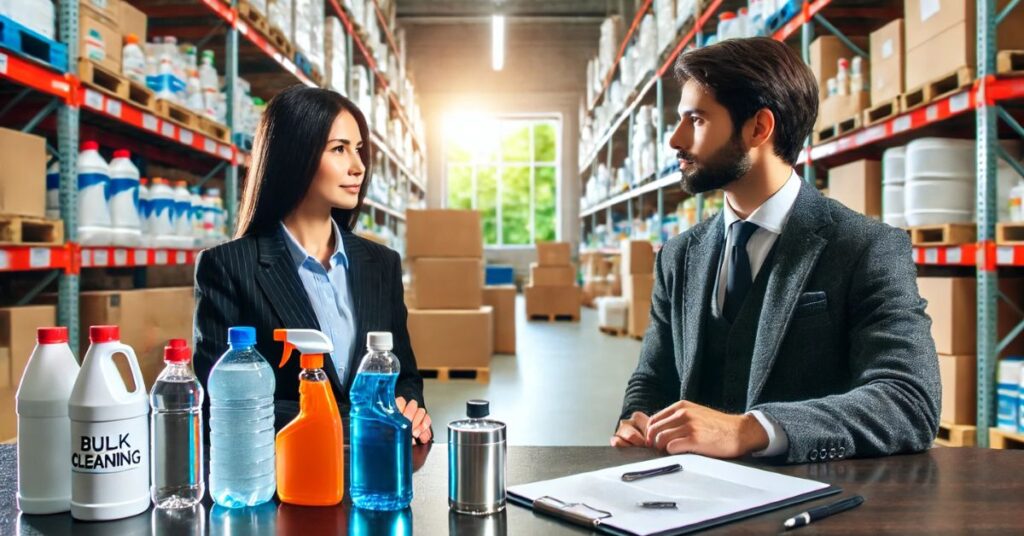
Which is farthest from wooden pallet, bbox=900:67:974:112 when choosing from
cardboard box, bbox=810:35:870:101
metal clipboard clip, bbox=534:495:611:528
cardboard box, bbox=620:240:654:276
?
cardboard box, bbox=620:240:654:276

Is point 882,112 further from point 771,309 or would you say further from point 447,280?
point 447,280

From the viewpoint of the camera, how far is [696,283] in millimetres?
1782

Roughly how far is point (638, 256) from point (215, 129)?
192 inches

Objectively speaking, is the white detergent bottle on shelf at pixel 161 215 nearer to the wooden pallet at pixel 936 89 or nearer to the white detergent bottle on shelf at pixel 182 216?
the white detergent bottle on shelf at pixel 182 216

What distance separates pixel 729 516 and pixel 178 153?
4.99 m

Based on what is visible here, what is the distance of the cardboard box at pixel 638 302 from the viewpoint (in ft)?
26.6

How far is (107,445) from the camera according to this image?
93 cm

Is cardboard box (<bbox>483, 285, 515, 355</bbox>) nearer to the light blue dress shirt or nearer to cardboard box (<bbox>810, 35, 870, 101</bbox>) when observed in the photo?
cardboard box (<bbox>810, 35, 870, 101</bbox>)

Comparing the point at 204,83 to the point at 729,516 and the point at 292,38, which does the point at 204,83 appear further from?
the point at 729,516

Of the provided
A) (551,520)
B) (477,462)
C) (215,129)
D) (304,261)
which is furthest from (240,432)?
(215,129)

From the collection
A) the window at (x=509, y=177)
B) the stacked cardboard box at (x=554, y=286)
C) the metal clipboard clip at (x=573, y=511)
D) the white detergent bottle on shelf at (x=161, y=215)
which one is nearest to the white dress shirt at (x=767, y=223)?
the metal clipboard clip at (x=573, y=511)

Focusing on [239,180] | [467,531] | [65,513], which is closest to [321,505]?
[467,531]

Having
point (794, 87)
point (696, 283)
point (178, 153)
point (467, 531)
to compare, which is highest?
point (178, 153)

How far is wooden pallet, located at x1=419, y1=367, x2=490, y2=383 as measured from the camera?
5.69 m
